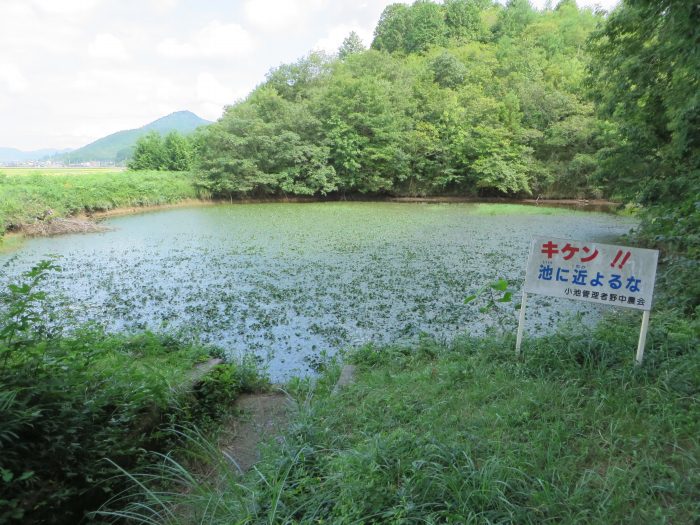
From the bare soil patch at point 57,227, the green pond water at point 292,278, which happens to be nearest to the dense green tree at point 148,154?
the green pond water at point 292,278

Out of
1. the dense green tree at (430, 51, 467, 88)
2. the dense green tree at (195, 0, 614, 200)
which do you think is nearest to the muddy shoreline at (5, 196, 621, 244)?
the dense green tree at (195, 0, 614, 200)

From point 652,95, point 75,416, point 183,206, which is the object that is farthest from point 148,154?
point 75,416

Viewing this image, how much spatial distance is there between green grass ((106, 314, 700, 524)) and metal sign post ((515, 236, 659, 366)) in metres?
0.41

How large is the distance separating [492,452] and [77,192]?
1502 cm

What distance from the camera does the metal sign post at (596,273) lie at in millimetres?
2703

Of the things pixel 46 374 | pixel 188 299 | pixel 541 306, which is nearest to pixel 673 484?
pixel 46 374

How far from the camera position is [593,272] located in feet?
9.27

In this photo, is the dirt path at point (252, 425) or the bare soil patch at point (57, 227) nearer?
the dirt path at point (252, 425)

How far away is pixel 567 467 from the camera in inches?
69.4

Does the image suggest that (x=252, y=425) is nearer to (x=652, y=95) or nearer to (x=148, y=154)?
(x=652, y=95)

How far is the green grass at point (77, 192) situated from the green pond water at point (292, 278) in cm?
120

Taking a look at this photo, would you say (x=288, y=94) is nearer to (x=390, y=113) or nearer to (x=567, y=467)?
(x=390, y=113)

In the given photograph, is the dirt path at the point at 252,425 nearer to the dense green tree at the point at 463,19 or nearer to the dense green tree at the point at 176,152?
the dense green tree at the point at 176,152

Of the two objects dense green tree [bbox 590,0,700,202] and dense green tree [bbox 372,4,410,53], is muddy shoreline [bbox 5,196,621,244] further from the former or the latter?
dense green tree [bbox 372,4,410,53]
